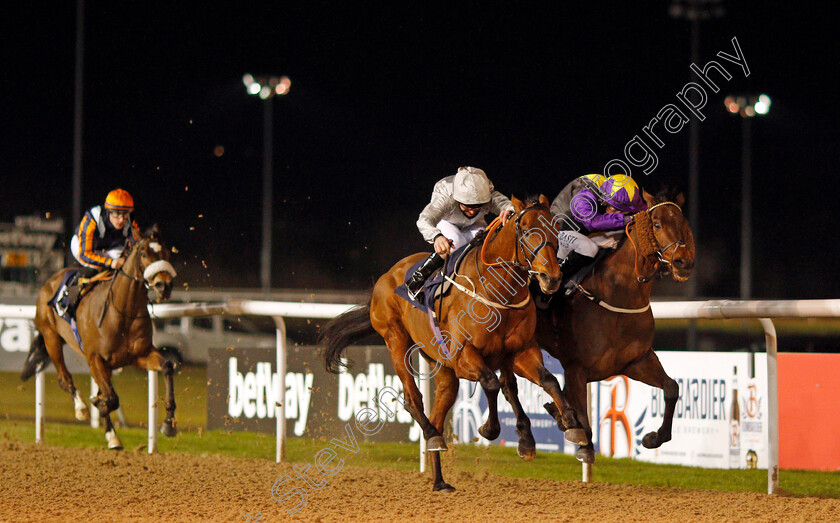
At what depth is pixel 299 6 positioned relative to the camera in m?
21.7

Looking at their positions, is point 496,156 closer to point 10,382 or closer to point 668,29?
point 668,29

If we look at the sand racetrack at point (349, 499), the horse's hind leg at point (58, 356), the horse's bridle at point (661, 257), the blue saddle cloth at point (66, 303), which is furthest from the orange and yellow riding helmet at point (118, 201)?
the horse's bridle at point (661, 257)

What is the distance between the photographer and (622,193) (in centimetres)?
494

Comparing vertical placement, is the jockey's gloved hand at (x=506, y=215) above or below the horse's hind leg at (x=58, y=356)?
above

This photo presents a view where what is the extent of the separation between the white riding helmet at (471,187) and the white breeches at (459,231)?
0.19 metres

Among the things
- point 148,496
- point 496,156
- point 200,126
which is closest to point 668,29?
point 496,156

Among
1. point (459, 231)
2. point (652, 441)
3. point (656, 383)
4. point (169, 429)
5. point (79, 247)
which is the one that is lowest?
point (169, 429)

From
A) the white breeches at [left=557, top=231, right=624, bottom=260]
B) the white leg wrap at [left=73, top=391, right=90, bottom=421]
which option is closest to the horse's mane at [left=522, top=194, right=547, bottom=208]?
the white breeches at [left=557, top=231, right=624, bottom=260]

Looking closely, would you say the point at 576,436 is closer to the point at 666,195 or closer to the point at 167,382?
the point at 666,195

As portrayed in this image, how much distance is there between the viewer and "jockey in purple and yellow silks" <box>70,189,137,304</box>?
23.7 ft

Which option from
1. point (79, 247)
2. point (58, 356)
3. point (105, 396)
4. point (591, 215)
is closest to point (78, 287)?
point (79, 247)

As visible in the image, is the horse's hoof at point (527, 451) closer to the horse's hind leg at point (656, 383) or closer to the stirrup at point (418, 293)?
the horse's hind leg at point (656, 383)

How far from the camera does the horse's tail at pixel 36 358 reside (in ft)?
26.2

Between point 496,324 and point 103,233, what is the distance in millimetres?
4002
